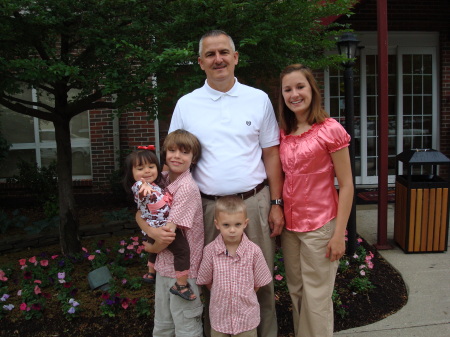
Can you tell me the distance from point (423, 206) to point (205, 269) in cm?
300

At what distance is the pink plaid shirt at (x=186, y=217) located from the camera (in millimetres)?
2285

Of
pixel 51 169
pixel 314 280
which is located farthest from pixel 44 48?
pixel 51 169

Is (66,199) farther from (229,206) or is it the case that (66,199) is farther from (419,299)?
(419,299)

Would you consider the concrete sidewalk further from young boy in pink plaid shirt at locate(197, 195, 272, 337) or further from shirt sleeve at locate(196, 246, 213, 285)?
shirt sleeve at locate(196, 246, 213, 285)

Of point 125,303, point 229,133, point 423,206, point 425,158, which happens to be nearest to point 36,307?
Result: point 125,303

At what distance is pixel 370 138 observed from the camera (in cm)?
822

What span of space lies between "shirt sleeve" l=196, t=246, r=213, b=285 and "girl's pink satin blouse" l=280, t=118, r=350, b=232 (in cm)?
52

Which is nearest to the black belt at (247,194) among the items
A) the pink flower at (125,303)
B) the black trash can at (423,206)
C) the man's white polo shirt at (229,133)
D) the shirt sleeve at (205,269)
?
the man's white polo shirt at (229,133)

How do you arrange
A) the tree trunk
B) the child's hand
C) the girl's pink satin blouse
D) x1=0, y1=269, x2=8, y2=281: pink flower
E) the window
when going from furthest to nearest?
Result: the window → the tree trunk → x1=0, y1=269, x2=8, y2=281: pink flower → the girl's pink satin blouse → the child's hand

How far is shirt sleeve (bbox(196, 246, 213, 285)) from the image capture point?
240 centimetres

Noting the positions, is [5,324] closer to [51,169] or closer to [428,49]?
[51,169]

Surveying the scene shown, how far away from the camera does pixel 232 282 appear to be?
236cm

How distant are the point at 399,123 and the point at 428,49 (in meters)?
1.50

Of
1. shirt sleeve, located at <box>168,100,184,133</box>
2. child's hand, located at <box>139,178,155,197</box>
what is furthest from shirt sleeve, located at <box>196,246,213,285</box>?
shirt sleeve, located at <box>168,100,184,133</box>
